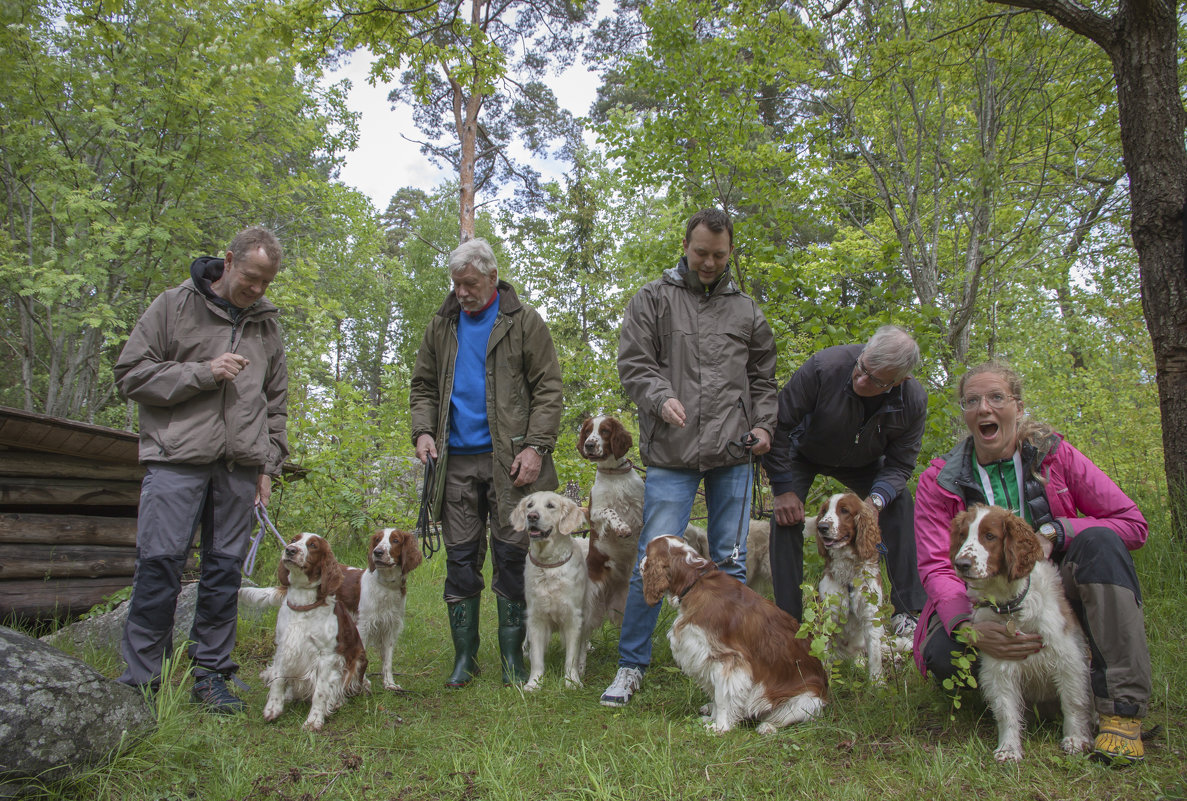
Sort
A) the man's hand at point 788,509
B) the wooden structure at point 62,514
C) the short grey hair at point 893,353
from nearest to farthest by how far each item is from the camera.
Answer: the short grey hair at point 893,353 < the man's hand at point 788,509 < the wooden structure at point 62,514

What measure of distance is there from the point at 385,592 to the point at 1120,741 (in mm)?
3894

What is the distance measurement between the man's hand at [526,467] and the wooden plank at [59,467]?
12.8ft

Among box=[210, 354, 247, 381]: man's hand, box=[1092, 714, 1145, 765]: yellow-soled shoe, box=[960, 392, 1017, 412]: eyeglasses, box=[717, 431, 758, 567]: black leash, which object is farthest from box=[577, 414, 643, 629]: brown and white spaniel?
box=[1092, 714, 1145, 765]: yellow-soled shoe

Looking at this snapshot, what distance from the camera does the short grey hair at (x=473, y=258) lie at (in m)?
4.18

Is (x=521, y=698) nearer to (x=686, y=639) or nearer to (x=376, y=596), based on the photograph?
(x=686, y=639)

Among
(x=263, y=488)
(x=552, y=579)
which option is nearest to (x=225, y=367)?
(x=263, y=488)

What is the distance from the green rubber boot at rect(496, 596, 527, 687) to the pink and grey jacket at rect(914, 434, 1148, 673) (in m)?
2.32

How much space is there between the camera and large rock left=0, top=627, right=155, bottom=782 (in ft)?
7.66

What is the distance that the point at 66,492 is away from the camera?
564cm


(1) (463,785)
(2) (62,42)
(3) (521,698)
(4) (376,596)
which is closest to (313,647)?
(4) (376,596)

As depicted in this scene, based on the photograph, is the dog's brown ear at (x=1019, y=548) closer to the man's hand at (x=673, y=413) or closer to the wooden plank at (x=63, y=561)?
the man's hand at (x=673, y=413)

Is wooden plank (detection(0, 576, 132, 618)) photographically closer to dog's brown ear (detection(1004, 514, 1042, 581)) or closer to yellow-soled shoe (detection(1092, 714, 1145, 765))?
dog's brown ear (detection(1004, 514, 1042, 581))

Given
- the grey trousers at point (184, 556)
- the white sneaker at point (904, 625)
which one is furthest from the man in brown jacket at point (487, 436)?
the white sneaker at point (904, 625)

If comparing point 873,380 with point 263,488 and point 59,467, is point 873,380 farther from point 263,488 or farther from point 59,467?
A: point 59,467
